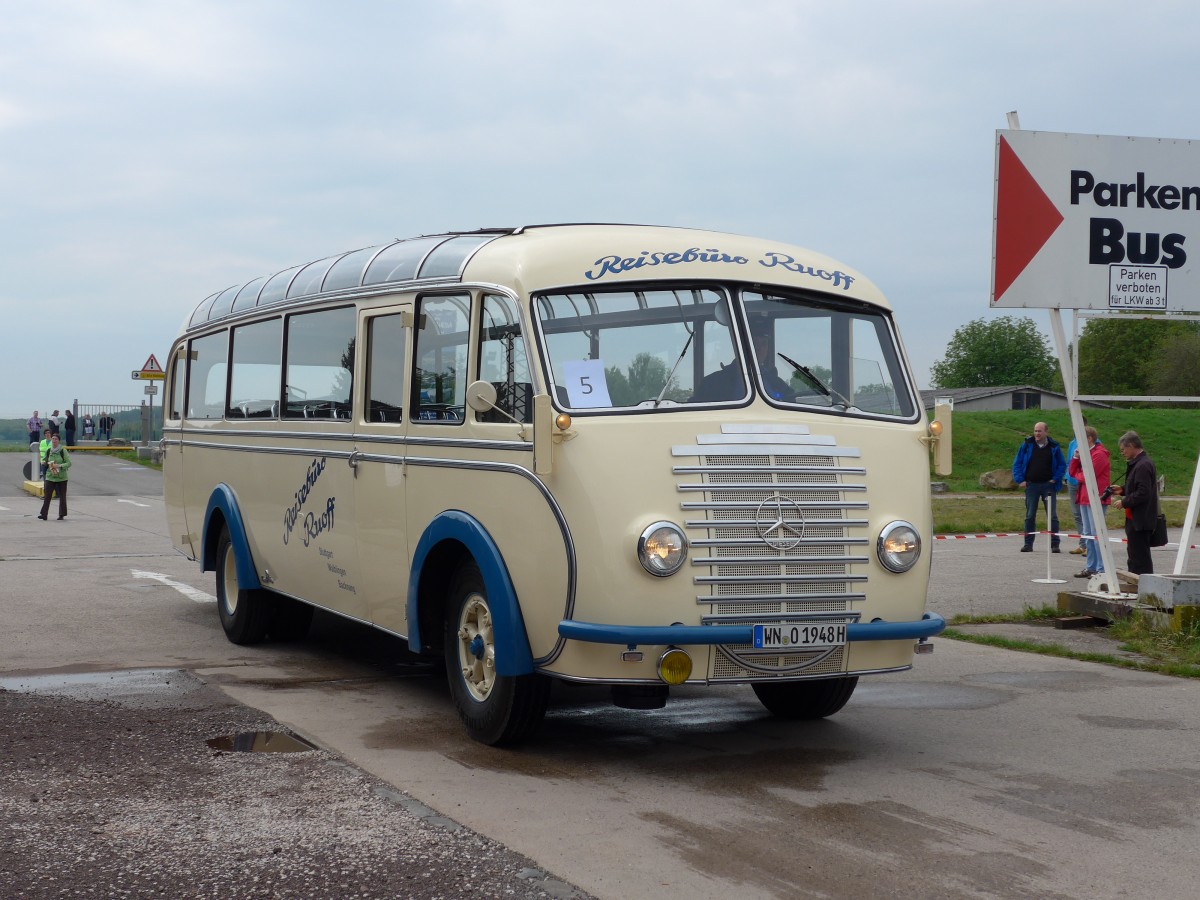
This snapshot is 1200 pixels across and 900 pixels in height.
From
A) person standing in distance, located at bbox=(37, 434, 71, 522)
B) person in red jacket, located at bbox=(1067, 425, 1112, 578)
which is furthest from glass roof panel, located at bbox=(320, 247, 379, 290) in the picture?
person standing in distance, located at bbox=(37, 434, 71, 522)

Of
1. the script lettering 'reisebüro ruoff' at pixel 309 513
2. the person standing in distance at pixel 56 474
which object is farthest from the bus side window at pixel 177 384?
the person standing in distance at pixel 56 474

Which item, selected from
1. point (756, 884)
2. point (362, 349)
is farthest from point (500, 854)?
point (362, 349)

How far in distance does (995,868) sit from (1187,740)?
3.02m

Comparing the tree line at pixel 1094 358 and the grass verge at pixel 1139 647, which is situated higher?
the tree line at pixel 1094 358

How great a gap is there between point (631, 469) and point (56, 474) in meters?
20.7

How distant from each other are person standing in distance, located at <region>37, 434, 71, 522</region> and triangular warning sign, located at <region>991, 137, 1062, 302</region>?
59.6ft

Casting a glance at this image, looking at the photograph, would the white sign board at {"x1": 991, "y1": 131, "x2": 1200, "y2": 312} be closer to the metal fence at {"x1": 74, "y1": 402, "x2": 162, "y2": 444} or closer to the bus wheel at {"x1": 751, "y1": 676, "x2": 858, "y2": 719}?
the bus wheel at {"x1": 751, "y1": 676, "x2": 858, "y2": 719}

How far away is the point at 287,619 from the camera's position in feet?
36.5

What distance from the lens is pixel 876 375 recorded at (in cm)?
771

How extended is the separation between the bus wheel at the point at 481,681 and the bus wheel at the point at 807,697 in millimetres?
1499

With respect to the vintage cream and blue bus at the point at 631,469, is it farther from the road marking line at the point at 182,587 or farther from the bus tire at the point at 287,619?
the road marking line at the point at 182,587

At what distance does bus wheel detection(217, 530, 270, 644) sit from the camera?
10.9 meters

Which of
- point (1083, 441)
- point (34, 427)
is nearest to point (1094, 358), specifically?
point (34, 427)

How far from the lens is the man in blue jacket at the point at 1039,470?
19781 mm
